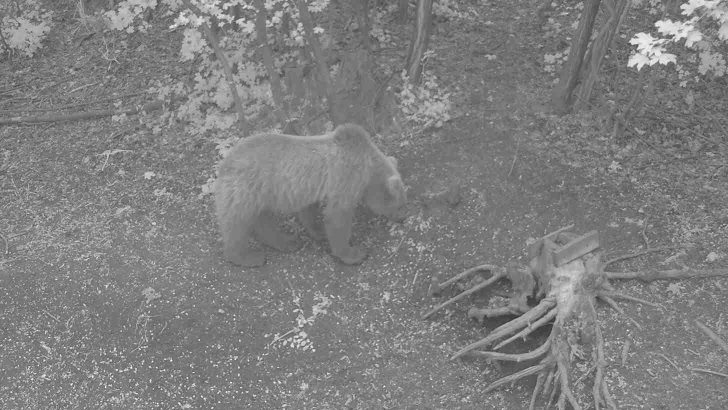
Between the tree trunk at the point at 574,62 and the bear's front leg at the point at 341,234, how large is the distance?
295 cm

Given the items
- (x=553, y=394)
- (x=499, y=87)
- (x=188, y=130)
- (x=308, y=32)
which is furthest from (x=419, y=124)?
(x=553, y=394)

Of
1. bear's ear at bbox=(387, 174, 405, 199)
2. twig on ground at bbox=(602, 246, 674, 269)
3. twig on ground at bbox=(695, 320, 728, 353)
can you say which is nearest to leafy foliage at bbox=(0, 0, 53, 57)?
bear's ear at bbox=(387, 174, 405, 199)

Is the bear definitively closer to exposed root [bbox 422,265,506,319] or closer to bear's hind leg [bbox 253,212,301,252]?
bear's hind leg [bbox 253,212,301,252]

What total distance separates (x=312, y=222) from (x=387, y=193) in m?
0.91

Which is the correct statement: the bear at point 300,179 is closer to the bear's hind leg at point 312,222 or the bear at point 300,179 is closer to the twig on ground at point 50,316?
the bear's hind leg at point 312,222

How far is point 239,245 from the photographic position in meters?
6.47

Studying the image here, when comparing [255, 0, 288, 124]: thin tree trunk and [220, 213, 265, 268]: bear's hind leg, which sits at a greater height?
[255, 0, 288, 124]: thin tree trunk

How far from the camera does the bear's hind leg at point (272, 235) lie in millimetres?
6664

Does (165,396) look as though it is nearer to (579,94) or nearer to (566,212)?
(566,212)

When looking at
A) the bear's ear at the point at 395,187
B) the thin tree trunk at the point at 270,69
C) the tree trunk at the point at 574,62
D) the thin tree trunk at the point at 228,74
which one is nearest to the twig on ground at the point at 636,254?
the bear's ear at the point at 395,187

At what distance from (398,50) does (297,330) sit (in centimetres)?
427

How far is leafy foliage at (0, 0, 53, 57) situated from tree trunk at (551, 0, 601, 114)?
26.0ft

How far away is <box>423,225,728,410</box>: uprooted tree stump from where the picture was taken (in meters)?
5.09

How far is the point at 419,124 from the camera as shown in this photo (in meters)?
7.79
